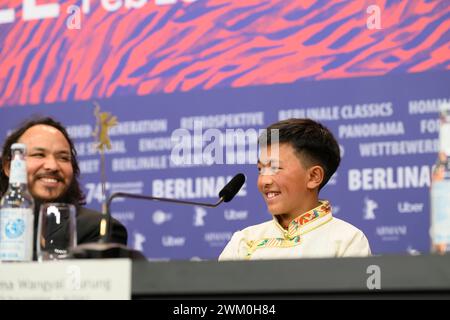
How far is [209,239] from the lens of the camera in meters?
3.36

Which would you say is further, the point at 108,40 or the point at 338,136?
the point at 108,40

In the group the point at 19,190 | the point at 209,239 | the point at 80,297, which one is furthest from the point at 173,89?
the point at 80,297

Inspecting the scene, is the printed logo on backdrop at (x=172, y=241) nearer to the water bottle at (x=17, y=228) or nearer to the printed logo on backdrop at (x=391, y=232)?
the printed logo on backdrop at (x=391, y=232)

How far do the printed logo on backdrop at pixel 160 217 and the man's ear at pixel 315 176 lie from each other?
0.91m

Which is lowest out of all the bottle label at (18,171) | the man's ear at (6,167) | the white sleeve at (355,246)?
the white sleeve at (355,246)

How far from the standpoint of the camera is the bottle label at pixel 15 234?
176 cm

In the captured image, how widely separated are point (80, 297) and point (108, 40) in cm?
231

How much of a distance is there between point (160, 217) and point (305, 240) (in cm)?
106

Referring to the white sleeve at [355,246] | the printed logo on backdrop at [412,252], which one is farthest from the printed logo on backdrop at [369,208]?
the white sleeve at [355,246]

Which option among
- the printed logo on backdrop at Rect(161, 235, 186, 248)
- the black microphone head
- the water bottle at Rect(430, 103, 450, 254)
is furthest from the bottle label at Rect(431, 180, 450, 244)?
the printed logo on backdrop at Rect(161, 235, 186, 248)

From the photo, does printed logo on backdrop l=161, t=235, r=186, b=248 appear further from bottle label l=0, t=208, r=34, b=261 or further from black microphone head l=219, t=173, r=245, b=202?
bottle label l=0, t=208, r=34, b=261

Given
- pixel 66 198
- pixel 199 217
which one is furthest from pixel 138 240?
pixel 66 198

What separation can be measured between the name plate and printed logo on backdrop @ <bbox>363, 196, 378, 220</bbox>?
72.8 inches
